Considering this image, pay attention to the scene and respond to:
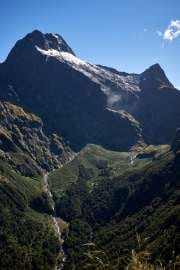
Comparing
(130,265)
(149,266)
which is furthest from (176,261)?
(130,265)

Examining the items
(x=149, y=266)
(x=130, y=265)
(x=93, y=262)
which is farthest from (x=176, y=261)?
(x=93, y=262)

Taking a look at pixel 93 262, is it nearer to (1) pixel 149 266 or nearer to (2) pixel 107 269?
(2) pixel 107 269

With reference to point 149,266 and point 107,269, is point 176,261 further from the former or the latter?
point 107,269

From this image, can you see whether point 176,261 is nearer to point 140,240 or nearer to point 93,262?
point 140,240

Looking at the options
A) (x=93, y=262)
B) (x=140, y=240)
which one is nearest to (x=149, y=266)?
(x=140, y=240)

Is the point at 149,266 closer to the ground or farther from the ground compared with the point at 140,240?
closer to the ground

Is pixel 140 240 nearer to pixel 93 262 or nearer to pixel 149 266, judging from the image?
pixel 149 266

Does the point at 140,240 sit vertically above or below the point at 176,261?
above

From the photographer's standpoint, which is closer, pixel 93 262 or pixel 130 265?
pixel 130 265
